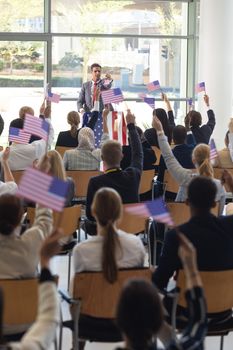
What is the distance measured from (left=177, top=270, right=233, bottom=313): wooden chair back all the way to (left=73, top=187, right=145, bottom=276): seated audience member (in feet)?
1.01

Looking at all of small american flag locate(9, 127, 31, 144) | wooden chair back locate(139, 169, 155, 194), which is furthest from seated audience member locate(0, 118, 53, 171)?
wooden chair back locate(139, 169, 155, 194)

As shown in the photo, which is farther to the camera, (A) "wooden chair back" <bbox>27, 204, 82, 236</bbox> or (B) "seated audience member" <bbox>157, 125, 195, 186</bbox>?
(B) "seated audience member" <bbox>157, 125, 195, 186</bbox>

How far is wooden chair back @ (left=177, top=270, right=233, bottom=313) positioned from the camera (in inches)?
137

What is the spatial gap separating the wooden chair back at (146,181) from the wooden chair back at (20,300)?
355 centimetres

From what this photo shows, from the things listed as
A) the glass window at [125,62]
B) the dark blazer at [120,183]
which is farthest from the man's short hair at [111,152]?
the glass window at [125,62]

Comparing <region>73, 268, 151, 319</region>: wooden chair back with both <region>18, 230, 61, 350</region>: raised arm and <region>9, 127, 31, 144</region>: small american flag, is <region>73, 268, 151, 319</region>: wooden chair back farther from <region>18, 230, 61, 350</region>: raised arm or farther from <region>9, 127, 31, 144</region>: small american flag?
<region>9, 127, 31, 144</region>: small american flag

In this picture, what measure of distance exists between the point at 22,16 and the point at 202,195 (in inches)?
342

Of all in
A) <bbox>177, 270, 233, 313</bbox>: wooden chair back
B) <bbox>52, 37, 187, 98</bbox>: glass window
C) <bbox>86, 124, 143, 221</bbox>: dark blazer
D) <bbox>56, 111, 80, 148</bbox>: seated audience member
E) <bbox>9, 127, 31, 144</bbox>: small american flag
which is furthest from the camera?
<bbox>52, 37, 187, 98</bbox>: glass window

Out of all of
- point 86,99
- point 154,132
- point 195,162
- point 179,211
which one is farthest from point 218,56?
point 179,211

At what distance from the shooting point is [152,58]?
12.6 meters

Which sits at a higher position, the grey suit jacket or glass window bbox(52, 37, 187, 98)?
glass window bbox(52, 37, 187, 98)

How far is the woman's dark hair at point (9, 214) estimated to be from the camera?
11.0ft

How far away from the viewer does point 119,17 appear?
40.0ft

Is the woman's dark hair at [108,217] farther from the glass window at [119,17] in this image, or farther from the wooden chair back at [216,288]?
the glass window at [119,17]
